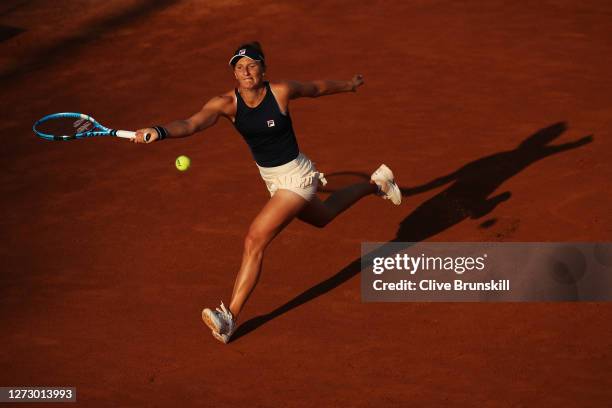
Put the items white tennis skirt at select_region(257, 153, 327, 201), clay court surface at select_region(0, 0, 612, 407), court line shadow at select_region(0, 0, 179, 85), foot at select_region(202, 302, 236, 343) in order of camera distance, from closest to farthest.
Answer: clay court surface at select_region(0, 0, 612, 407)
foot at select_region(202, 302, 236, 343)
white tennis skirt at select_region(257, 153, 327, 201)
court line shadow at select_region(0, 0, 179, 85)

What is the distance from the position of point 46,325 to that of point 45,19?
1050cm

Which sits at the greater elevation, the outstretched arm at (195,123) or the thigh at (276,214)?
the outstretched arm at (195,123)

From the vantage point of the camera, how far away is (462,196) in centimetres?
1092

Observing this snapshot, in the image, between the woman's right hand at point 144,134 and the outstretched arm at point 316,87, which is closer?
the woman's right hand at point 144,134

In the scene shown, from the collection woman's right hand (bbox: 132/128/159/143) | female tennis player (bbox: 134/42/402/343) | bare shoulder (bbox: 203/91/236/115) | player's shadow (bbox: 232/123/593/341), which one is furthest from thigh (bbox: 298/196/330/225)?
woman's right hand (bbox: 132/128/159/143)

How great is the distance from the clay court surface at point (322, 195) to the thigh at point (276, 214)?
0.99 m

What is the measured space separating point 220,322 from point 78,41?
1010cm

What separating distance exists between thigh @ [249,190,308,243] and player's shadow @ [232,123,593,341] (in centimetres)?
102

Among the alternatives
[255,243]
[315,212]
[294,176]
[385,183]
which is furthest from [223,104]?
[385,183]

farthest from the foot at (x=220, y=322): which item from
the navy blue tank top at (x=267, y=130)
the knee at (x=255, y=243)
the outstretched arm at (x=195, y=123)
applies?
the outstretched arm at (x=195, y=123)

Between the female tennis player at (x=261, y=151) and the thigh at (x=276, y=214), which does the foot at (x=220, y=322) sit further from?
the thigh at (x=276, y=214)

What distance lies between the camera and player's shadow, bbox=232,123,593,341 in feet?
31.0

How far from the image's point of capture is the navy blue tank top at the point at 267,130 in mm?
8234

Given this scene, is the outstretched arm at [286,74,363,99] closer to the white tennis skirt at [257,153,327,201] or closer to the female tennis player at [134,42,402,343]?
the female tennis player at [134,42,402,343]
